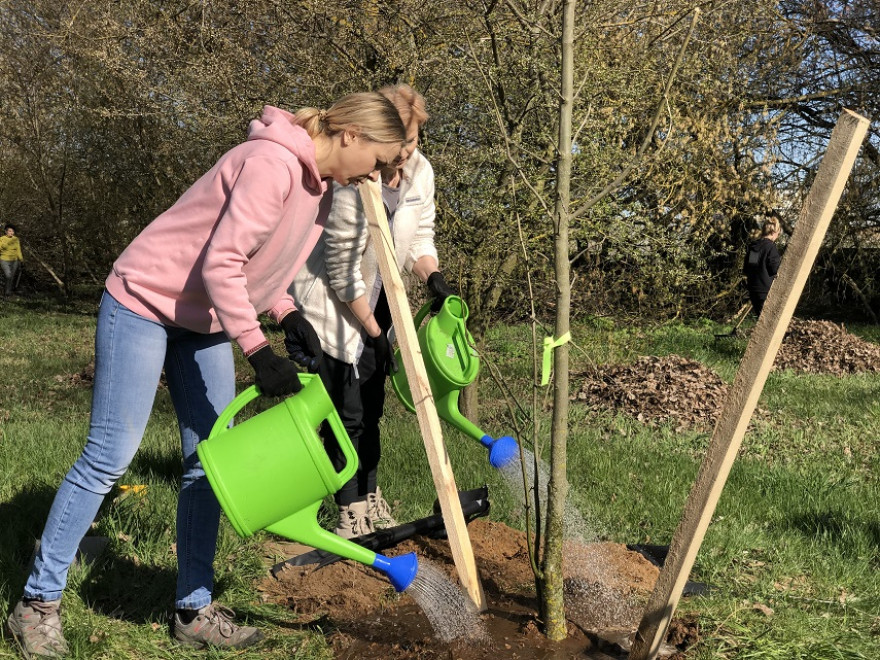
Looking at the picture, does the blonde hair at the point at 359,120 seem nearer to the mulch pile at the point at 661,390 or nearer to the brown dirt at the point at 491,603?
the brown dirt at the point at 491,603

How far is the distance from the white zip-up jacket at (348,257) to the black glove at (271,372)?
3.08 feet

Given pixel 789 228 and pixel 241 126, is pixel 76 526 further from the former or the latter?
pixel 789 228

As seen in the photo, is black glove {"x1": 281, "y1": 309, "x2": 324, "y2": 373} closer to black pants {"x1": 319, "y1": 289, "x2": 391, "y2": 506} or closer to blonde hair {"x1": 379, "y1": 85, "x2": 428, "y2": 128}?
black pants {"x1": 319, "y1": 289, "x2": 391, "y2": 506}

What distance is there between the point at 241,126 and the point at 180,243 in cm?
340

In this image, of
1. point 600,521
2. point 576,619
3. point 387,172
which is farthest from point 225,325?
point 600,521

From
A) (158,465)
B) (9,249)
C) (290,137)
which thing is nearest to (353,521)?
(158,465)

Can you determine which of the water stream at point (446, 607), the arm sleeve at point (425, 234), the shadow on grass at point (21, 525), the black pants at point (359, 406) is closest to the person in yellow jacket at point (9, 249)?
the shadow on grass at point (21, 525)

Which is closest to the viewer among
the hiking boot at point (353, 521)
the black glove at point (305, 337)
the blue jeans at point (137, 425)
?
the blue jeans at point (137, 425)

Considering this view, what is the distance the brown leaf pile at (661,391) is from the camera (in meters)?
6.05

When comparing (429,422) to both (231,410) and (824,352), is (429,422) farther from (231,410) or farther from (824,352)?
(824,352)

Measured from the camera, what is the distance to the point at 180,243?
2.20 meters

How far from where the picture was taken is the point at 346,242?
3.00m

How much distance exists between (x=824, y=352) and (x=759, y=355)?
279 inches

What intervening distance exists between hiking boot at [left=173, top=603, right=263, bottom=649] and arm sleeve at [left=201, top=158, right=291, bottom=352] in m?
0.93
